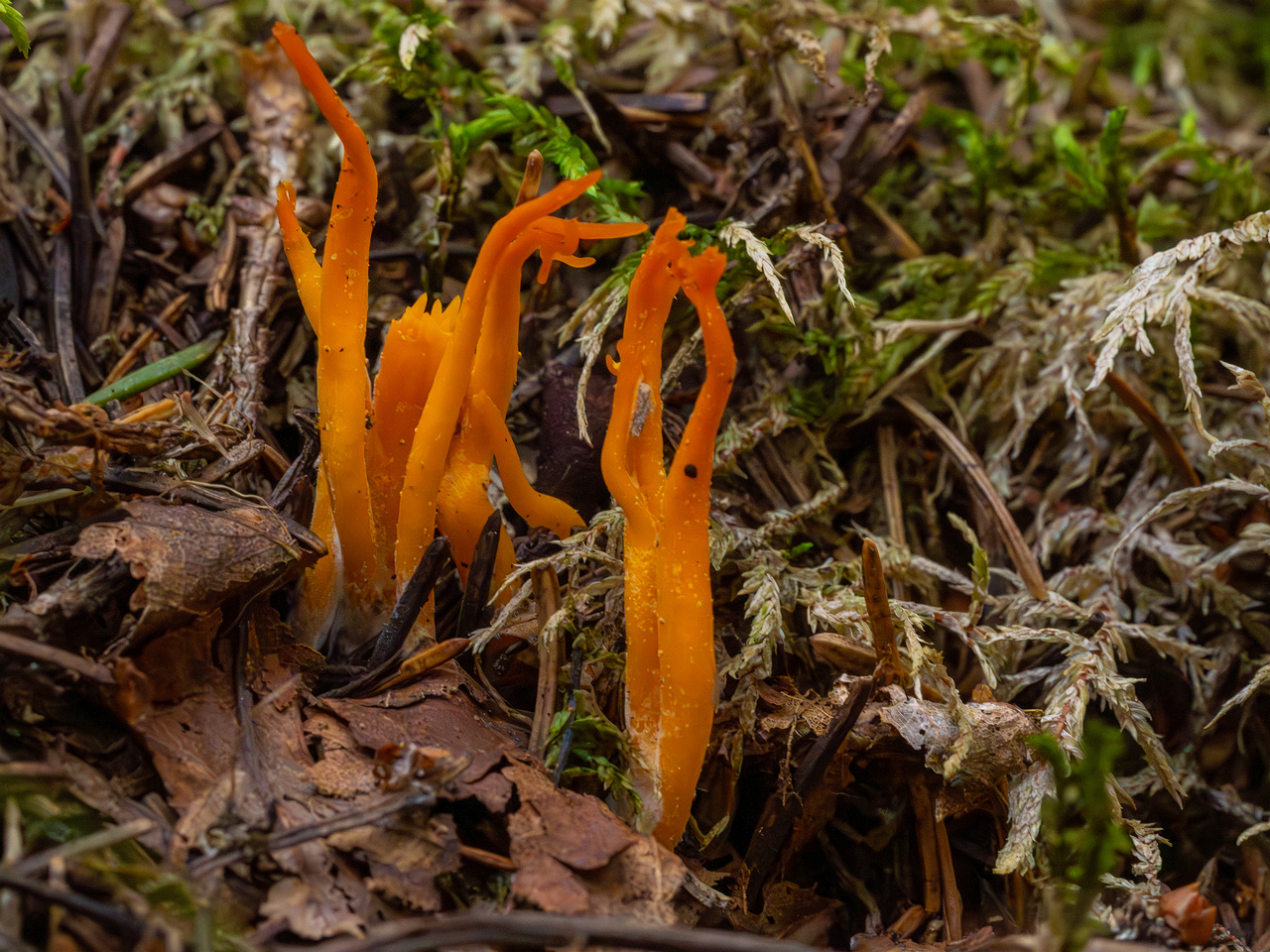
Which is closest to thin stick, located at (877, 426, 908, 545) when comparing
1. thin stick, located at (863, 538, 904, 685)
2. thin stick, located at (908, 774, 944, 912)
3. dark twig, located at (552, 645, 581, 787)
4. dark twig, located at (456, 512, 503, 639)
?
thin stick, located at (863, 538, 904, 685)

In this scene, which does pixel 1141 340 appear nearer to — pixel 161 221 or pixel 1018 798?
pixel 1018 798

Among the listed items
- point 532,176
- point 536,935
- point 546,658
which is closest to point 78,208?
point 532,176

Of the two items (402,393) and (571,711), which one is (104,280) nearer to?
(402,393)

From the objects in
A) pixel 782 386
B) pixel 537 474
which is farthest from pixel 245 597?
pixel 782 386

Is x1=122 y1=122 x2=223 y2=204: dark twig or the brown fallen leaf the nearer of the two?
the brown fallen leaf

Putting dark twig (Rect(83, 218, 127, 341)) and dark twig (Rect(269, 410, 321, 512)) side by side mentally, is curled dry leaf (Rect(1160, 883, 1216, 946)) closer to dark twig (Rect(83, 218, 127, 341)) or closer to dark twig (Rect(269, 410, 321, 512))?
dark twig (Rect(269, 410, 321, 512))

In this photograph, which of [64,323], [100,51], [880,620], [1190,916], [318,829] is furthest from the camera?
[100,51]

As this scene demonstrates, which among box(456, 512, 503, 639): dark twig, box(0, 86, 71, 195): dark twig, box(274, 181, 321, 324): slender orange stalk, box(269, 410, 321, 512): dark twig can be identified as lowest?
box(456, 512, 503, 639): dark twig
